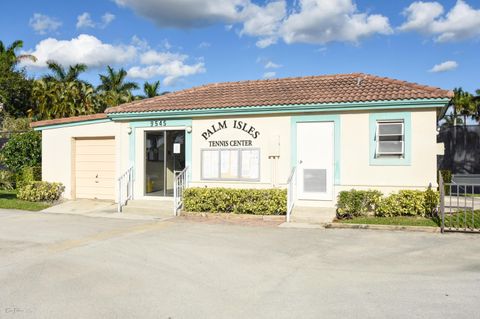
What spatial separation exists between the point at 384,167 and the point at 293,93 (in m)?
3.30

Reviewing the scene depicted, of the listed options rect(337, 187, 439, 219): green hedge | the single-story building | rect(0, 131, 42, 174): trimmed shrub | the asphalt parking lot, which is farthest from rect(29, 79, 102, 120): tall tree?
rect(337, 187, 439, 219): green hedge

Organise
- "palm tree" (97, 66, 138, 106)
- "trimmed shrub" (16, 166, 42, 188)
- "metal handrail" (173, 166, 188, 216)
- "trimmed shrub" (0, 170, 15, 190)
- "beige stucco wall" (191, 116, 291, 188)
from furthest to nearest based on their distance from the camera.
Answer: "palm tree" (97, 66, 138, 106) < "trimmed shrub" (0, 170, 15, 190) < "trimmed shrub" (16, 166, 42, 188) < "beige stucco wall" (191, 116, 291, 188) < "metal handrail" (173, 166, 188, 216)

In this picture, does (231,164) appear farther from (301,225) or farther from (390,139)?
(390,139)

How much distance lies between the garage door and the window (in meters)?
3.37

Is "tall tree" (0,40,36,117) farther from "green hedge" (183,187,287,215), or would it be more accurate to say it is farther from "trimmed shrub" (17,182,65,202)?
"green hedge" (183,187,287,215)

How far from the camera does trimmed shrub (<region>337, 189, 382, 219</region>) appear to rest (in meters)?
10.8

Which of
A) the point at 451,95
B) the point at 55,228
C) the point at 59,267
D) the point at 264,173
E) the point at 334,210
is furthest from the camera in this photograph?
the point at 264,173

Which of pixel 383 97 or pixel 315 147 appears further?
pixel 315 147

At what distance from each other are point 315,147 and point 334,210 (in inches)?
68.5

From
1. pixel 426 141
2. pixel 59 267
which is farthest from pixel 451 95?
pixel 59 267

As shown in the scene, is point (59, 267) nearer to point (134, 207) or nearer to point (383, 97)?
point (134, 207)

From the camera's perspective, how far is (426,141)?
36.0ft

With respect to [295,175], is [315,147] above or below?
above

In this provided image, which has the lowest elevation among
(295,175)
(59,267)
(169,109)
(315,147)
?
(59,267)
